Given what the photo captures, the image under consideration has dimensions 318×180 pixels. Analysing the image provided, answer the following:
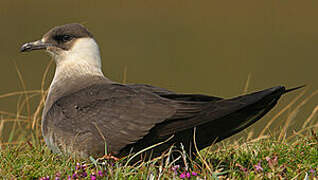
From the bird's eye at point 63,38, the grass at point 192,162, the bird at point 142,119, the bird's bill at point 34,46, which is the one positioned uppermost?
the bird's eye at point 63,38

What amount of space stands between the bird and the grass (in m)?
0.11

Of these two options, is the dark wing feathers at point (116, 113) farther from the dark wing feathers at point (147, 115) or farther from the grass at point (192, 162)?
the grass at point (192, 162)

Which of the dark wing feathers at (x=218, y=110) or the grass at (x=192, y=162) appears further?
the dark wing feathers at (x=218, y=110)

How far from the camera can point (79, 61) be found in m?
5.94

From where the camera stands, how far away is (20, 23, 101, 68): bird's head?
19.5ft

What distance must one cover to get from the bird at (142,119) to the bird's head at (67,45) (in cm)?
105

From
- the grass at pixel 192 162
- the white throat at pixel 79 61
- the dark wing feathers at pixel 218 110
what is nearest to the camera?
the grass at pixel 192 162

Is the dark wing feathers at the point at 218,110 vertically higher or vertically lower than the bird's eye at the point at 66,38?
lower

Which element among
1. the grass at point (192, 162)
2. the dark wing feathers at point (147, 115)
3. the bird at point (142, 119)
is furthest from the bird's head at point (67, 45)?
the dark wing feathers at point (147, 115)

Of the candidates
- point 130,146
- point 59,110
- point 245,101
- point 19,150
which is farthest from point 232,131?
point 19,150

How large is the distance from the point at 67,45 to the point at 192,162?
223 cm

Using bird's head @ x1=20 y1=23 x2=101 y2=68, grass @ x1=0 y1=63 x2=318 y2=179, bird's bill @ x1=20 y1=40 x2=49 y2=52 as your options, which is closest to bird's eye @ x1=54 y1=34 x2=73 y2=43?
bird's head @ x1=20 y1=23 x2=101 y2=68

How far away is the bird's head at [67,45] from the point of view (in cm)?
596

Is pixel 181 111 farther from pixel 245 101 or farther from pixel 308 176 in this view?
pixel 308 176
